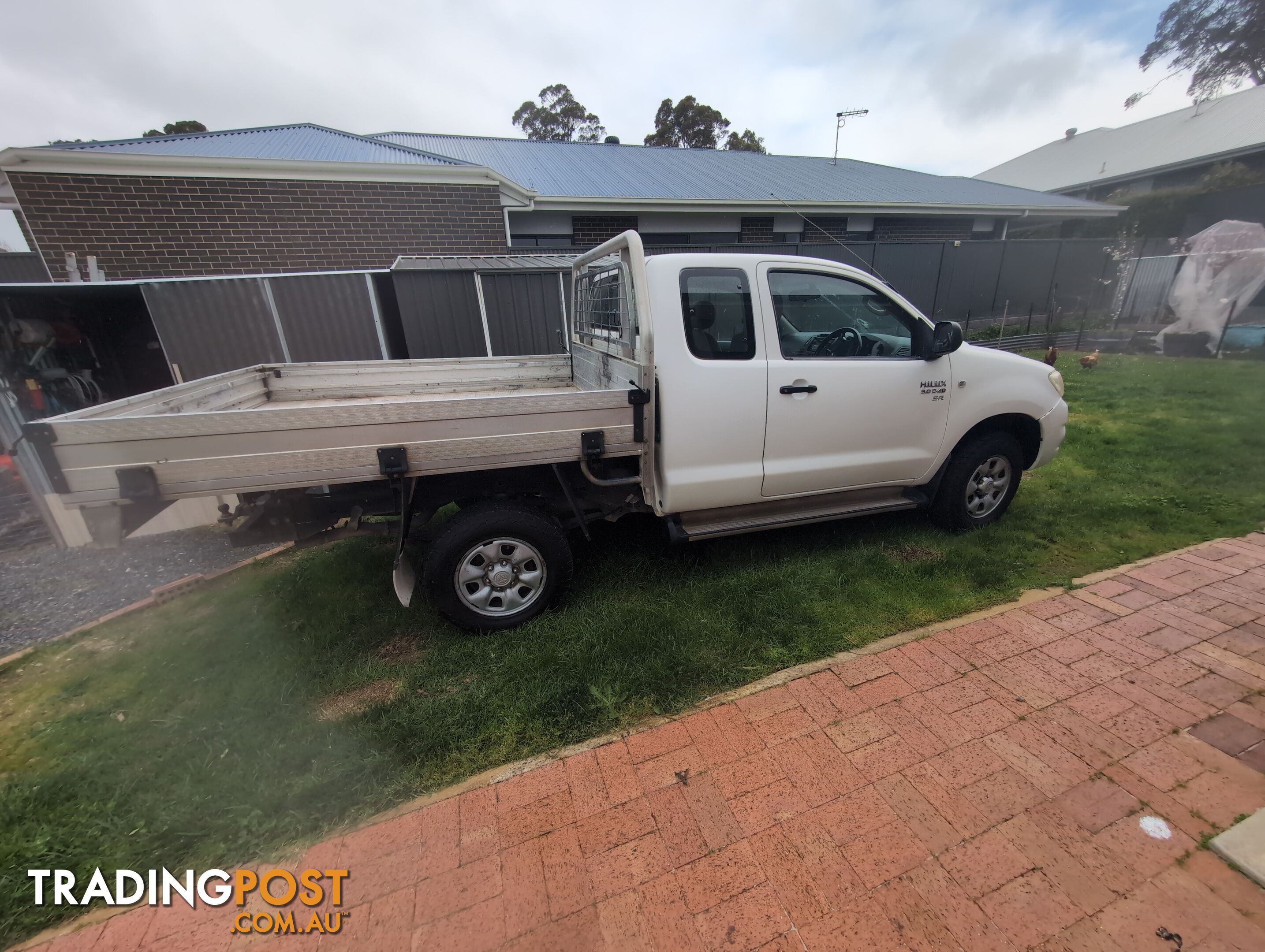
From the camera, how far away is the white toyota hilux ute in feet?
7.56

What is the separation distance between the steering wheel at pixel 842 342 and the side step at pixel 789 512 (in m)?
0.94

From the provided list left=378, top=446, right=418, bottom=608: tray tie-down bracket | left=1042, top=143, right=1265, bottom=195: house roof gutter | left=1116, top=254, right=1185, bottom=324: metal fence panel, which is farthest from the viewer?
left=1042, top=143, right=1265, bottom=195: house roof gutter

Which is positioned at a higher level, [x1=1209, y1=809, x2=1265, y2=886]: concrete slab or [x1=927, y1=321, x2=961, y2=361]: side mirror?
[x1=927, y1=321, x2=961, y2=361]: side mirror

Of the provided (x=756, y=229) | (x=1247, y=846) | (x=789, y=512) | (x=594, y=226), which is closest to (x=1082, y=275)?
(x=756, y=229)

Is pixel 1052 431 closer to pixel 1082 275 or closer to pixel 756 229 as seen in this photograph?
pixel 756 229

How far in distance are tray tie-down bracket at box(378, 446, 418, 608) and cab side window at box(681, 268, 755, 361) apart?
5.30 feet

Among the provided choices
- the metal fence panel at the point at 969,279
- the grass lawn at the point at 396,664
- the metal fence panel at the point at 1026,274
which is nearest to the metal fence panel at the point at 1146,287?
the metal fence panel at the point at 1026,274

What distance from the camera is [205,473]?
7.45ft

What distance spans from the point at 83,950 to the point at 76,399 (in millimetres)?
6272

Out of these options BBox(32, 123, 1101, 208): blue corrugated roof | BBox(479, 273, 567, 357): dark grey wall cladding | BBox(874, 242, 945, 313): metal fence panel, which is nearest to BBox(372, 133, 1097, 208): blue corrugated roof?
BBox(32, 123, 1101, 208): blue corrugated roof

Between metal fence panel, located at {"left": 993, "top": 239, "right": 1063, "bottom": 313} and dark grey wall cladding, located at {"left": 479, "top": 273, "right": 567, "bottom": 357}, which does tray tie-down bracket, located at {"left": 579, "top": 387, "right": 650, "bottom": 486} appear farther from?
metal fence panel, located at {"left": 993, "top": 239, "right": 1063, "bottom": 313}

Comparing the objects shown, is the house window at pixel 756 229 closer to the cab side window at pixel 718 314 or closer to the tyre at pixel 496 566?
the cab side window at pixel 718 314

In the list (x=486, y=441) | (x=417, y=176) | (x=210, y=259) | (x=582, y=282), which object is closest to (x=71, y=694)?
(x=486, y=441)

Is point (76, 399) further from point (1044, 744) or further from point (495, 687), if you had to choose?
point (1044, 744)
